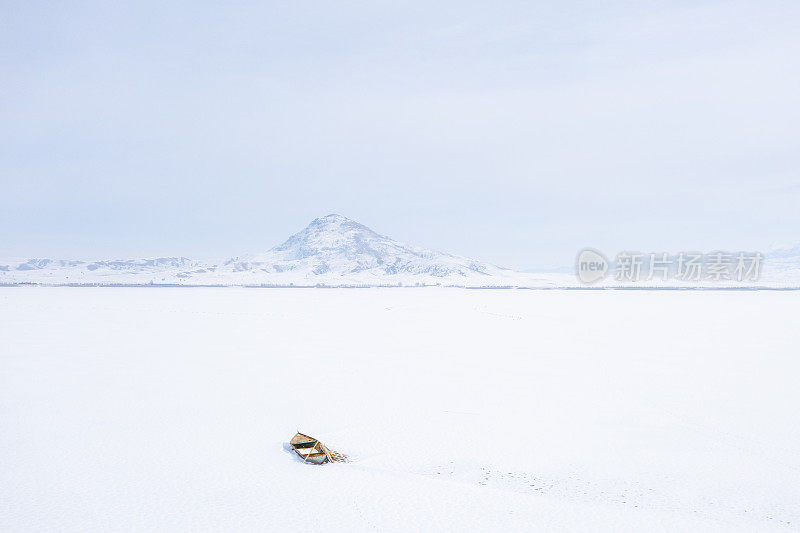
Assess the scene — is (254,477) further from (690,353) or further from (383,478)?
(690,353)

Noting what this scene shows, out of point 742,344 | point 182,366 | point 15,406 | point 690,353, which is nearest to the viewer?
point 15,406

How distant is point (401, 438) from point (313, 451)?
2702 mm

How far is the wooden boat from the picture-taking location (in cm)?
1238

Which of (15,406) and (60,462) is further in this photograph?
(15,406)

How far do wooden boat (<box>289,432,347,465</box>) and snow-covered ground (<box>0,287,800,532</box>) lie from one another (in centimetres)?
35

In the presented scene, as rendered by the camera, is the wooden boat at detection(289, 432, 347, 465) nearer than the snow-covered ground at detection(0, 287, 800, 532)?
No

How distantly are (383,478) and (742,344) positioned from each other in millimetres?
28027

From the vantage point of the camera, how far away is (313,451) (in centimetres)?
1252

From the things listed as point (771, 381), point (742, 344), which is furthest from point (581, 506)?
point (742, 344)

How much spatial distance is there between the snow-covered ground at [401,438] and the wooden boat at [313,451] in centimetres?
35

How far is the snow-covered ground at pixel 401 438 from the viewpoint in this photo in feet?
33.1

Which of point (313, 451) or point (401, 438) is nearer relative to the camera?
point (313, 451)

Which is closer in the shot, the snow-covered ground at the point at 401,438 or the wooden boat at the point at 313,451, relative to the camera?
the snow-covered ground at the point at 401,438

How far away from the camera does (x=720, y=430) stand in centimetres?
1499
